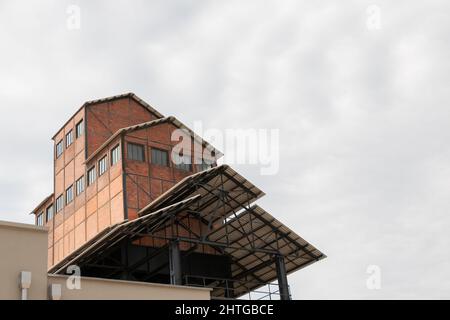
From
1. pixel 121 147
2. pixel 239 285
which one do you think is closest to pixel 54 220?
pixel 121 147

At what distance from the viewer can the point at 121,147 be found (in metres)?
34.0

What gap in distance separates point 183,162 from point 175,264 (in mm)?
6667

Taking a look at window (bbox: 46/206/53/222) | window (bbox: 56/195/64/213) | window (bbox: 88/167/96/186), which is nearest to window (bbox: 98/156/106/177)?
window (bbox: 88/167/96/186)

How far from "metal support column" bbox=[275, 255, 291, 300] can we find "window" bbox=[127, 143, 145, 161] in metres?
8.81

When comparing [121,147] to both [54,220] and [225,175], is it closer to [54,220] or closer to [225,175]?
[225,175]

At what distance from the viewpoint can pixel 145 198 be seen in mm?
33000

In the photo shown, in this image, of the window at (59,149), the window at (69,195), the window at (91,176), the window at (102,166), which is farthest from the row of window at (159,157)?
the window at (59,149)

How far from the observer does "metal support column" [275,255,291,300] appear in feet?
109

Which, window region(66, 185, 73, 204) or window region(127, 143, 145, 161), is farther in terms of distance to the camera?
window region(66, 185, 73, 204)

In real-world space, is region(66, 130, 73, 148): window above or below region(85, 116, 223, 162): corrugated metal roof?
above

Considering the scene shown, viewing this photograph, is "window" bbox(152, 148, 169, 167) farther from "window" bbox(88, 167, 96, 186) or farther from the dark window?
the dark window

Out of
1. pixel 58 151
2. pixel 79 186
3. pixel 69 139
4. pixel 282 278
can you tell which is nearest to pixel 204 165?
pixel 79 186

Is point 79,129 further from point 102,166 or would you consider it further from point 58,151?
point 102,166

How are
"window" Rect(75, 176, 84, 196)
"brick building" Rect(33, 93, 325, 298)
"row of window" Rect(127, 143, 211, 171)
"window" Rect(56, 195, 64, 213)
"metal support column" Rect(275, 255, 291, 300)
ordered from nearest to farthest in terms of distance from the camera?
"brick building" Rect(33, 93, 325, 298), "metal support column" Rect(275, 255, 291, 300), "row of window" Rect(127, 143, 211, 171), "window" Rect(75, 176, 84, 196), "window" Rect(56, 195, 64, 213)
